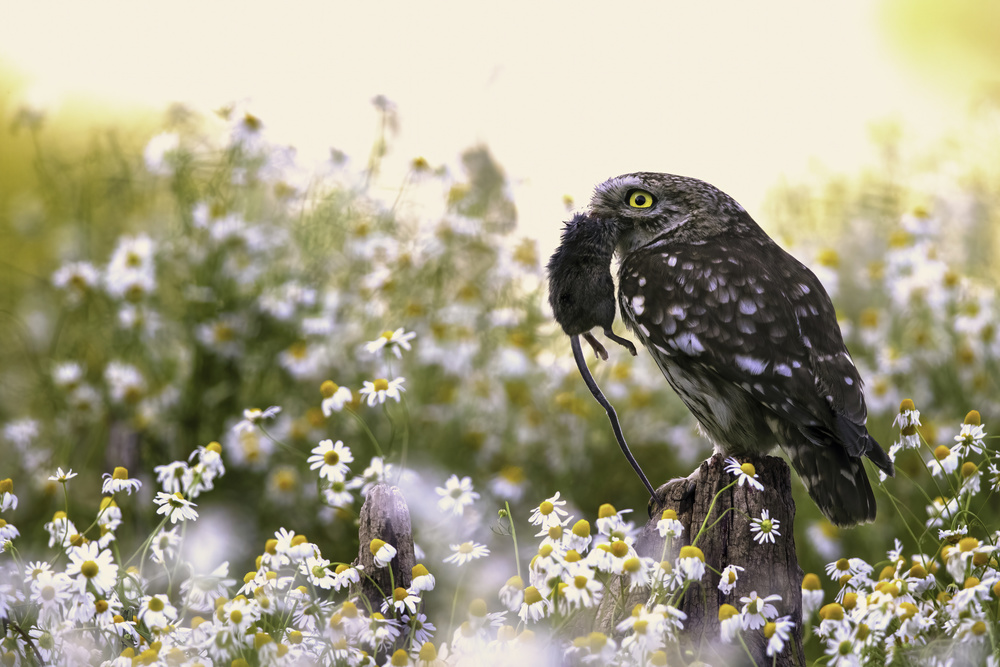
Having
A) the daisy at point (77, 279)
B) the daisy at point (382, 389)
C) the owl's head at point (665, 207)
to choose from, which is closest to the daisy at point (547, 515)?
the daisy at point (382, 389)

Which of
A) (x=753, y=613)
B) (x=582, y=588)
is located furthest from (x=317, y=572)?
(x=753, y=613)

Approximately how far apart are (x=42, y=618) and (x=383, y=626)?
951 millimetres

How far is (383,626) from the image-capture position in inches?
90.3

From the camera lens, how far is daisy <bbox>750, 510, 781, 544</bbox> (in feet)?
8.10

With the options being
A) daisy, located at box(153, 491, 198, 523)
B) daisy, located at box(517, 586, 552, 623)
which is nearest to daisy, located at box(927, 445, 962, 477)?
daisy, located at box(517, 586, 552, 623)

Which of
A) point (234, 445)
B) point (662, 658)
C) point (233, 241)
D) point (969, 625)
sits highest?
point (969, 625)

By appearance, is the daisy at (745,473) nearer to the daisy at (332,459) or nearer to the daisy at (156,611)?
the daisy at (332,459)

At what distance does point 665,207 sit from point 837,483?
47.1 inches

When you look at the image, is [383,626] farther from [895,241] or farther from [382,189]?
[895,241]

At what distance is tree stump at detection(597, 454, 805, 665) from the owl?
0.23 m

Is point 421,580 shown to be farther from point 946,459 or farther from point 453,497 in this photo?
point 946,459

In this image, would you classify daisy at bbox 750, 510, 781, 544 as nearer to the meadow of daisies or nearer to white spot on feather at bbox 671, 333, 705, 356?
white spot on feather at bbox 671, 333, 705, 356

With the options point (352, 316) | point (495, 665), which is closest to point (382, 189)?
point (352, 316)

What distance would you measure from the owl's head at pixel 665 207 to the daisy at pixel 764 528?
117 centimetres
